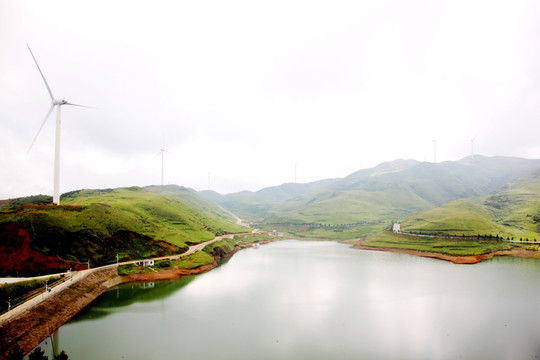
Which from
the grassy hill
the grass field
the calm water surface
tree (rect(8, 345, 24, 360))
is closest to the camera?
tree (rect(8, 345, 24, 360))

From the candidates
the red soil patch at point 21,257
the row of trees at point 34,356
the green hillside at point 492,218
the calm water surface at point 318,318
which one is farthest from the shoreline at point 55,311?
the green hillside at point 492,218

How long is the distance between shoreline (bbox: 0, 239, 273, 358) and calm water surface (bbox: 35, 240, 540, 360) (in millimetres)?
1529

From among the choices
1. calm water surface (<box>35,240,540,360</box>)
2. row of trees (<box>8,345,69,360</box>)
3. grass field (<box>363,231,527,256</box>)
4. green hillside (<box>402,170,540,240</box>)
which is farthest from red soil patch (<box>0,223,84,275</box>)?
green hillside (<box>402,170,540,240</box>)

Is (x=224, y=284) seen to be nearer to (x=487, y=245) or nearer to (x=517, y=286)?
(x=517, y=286)

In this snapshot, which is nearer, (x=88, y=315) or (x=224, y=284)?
(x=88, y=315)

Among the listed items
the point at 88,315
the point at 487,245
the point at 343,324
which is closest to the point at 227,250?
the point at 88,315

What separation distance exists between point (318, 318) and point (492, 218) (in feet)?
387

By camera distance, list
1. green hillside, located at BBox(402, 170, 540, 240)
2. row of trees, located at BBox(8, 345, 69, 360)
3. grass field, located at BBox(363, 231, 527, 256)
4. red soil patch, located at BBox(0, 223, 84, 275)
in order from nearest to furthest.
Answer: row of trees, located at BBox(8, 345, 69, 360) < red soil patch, located at BBox(0, 223, 84, 275) < grass field, located at BBox(363, 231, 527, 256) < green hillside, located at BBox(402, 170, 540, 240)

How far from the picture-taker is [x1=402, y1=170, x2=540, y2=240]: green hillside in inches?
3952

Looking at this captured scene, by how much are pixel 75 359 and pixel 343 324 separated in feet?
95.0

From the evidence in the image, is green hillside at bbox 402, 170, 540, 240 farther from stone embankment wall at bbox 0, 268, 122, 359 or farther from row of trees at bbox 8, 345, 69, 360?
row of trees at bbox 8, 345, 69, 360

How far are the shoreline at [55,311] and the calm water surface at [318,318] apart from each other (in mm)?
1529

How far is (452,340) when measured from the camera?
1272 inches

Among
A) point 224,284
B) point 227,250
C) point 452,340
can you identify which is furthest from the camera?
point 227,250
